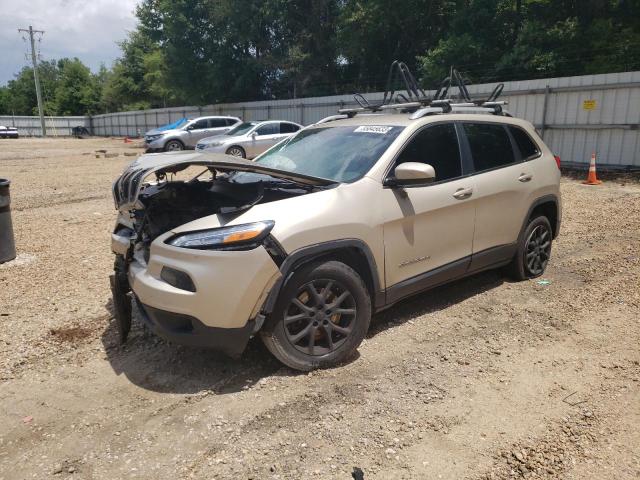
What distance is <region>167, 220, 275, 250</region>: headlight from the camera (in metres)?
3.12

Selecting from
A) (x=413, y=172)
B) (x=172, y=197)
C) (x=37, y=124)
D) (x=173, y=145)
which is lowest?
(x=173, y=145)

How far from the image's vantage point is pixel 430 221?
4047 millimetres

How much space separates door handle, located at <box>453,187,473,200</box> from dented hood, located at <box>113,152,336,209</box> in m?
1.18

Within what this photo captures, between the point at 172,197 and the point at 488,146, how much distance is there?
283 centimetres

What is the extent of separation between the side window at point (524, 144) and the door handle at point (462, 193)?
1.10 metres

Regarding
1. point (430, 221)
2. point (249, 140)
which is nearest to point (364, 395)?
point (430, 221)

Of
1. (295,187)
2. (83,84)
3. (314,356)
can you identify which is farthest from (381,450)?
(83,84)

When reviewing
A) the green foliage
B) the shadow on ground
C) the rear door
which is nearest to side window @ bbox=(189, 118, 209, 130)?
the green foliage

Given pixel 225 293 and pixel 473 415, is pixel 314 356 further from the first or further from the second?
pixel 473 415

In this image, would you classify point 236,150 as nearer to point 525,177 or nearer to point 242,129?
point 242,129

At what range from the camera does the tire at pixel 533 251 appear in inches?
202

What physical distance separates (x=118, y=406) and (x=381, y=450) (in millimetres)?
1622

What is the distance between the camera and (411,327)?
4.23 metres

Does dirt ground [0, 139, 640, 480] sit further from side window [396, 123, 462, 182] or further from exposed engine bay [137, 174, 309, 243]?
side window [396, 123, 462, 182]
